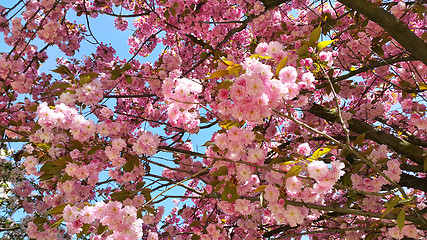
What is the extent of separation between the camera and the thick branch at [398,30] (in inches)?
97.2

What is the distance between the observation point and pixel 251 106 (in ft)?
5.48

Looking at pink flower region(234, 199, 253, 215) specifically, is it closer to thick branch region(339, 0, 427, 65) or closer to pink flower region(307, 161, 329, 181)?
pink flower region(307, 161, 329, 181)

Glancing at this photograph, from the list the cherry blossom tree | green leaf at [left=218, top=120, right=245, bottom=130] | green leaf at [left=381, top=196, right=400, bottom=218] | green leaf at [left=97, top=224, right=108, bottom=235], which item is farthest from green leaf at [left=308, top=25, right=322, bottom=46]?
green leaf at [left=97, top=224, right=108, bottom=235]

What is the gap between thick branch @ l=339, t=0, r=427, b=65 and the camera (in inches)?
97.2

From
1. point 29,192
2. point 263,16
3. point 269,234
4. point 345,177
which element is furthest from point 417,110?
point 29,192

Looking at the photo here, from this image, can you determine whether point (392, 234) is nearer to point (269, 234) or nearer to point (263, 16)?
point (269, 234)

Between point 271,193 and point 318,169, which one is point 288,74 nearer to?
point 318,169

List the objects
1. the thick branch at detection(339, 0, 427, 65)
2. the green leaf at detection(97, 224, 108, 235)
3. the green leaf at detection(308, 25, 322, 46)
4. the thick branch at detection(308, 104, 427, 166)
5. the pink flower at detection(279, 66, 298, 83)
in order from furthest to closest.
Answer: the thick branch at detection(308, 104, 427, 166), the thick branch at detection(339, 0, 427, 65), the green leaf at detection(97, 224, 108, 235), the green leaf at detection(308, 25, 322, 46), the pink flower at detection(279, 66, 298, 83)

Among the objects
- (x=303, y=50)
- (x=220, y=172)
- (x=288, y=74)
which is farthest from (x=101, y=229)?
(x=303, y=50)

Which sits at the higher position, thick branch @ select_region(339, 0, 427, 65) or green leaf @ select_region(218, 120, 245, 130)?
thick branch @ select_region(339, 0, 427, 65)

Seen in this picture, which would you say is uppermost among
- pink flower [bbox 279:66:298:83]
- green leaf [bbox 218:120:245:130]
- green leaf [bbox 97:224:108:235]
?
pink flower [bbox 279:66:298:83]

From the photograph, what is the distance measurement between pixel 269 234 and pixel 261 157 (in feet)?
Result: 8.07

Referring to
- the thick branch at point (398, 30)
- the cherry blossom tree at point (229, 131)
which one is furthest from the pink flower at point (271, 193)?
the thick branch at point (398, 30)

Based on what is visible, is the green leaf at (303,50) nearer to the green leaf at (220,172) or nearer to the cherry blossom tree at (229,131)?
the cherry blossom tree at (229,131)
